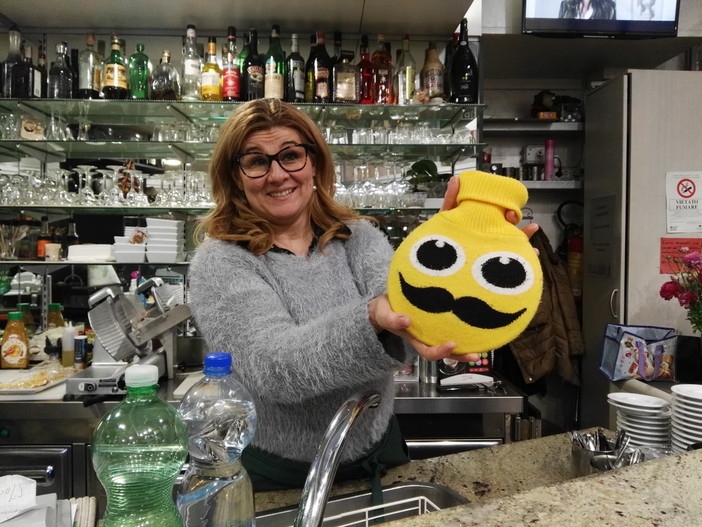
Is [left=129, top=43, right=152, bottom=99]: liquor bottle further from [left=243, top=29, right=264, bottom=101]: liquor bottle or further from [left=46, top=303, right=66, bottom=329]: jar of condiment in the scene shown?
[left=46, top=303, right=66, bottom=329]: jar of condiment

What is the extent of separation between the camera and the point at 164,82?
2551 mm

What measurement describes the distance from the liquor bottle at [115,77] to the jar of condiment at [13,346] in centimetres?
112

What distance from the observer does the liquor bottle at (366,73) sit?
8.47 feet

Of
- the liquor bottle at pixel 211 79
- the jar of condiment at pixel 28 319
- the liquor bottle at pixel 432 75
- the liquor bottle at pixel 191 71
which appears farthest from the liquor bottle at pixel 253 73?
the jar of condiment at pixel 28 319

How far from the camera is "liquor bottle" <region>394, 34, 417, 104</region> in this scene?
2.58 m

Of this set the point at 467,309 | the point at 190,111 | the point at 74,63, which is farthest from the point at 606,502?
the point at 74,63

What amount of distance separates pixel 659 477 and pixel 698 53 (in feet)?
10.8

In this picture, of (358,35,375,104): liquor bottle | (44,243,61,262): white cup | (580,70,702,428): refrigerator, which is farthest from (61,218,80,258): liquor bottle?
(580,70,702,428): refrigerator

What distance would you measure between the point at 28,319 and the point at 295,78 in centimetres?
185

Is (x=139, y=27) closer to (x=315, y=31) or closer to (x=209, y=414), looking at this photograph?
(x=315, y=31)

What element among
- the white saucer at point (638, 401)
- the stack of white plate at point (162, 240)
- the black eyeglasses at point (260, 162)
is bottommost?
the white saucer at point (638, 401)

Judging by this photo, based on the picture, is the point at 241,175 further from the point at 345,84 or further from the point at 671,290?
the point at 671,290

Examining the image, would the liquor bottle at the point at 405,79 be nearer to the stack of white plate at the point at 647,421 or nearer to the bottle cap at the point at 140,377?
the stack of white plate at the point at 647,421

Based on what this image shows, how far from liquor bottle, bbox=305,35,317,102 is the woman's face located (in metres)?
1.45
